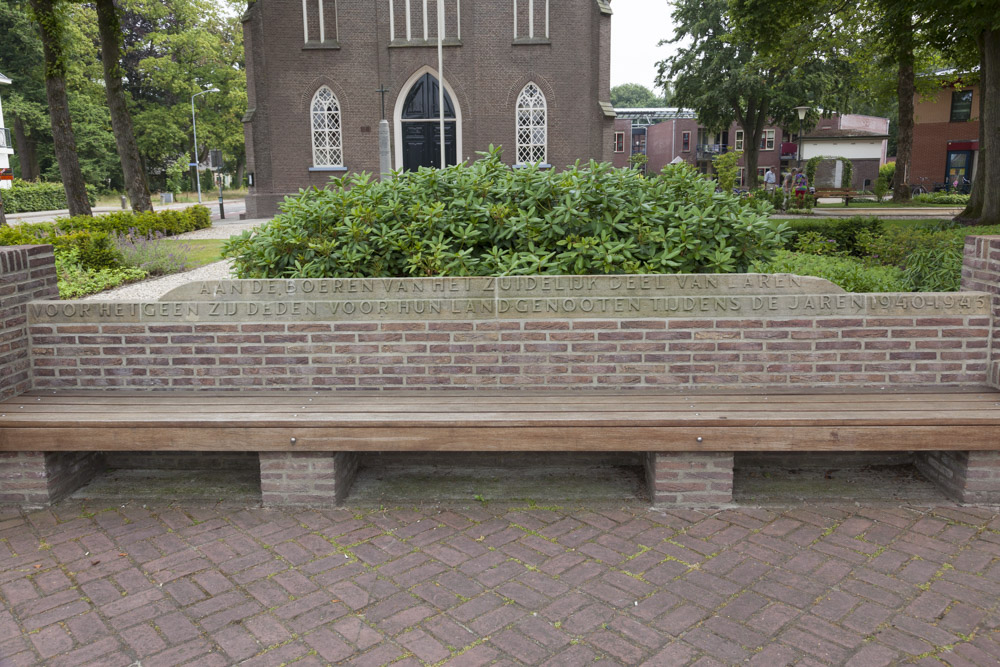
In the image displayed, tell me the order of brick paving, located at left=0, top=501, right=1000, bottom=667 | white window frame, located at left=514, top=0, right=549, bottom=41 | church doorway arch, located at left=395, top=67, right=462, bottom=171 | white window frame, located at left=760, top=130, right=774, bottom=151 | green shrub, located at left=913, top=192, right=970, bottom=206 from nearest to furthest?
brick paving, located at left=0, top=501, right=1000, bottom=667 → white window frame, located at left=514, top=0, right=549, bottom=41 → church doorway arch, located at left=395, top=67, right=462, bottom=171 → green shrub, located at left=913, top=192, right=970, bottom=206 → white window frame, located at left=760, top=130, right=774, bottom=151

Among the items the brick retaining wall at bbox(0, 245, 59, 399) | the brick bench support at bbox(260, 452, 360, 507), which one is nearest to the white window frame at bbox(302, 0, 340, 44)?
the brick retaining wall at bbox(0, 245, 59, 399)

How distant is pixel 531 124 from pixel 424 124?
155 inches

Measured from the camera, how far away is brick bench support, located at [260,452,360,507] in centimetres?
407

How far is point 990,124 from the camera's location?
50.6 feet

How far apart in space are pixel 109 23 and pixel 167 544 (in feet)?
60.8

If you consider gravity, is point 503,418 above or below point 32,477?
above

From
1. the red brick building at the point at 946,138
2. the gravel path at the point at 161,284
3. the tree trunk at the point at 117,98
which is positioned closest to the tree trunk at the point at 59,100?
the tree trunk at the point at 117,98

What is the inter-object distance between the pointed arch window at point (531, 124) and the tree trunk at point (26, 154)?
1281 inches

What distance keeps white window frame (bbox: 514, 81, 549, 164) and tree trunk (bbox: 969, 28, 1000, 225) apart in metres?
14.4

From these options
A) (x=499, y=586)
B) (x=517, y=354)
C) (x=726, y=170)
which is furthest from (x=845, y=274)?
(x=726, y=170)

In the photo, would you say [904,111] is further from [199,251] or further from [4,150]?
[4,150]

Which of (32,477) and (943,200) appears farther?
(943,200)

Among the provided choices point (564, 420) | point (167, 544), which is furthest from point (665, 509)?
point (167, 544)

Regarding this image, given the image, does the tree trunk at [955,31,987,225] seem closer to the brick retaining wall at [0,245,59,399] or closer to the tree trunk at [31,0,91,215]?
the brick retaining wall at [0,245,59,399]
